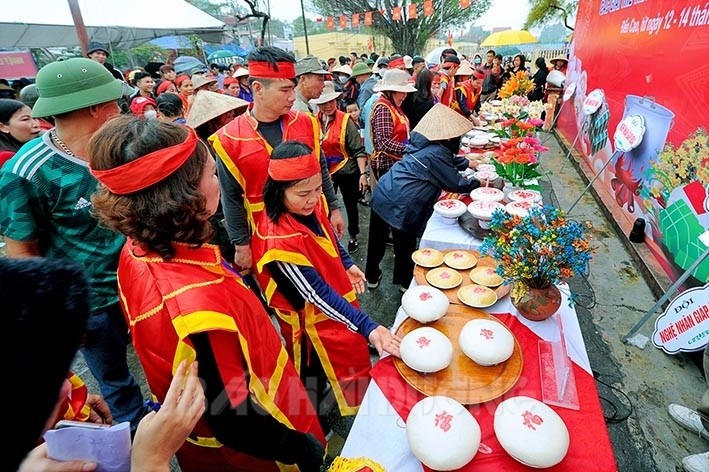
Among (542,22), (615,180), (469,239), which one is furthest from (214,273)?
(542,22)

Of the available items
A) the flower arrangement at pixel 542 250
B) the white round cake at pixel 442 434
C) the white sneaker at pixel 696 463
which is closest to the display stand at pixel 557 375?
the flower arrangement at pixel 542 250

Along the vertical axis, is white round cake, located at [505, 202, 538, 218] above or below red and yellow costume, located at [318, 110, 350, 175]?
below

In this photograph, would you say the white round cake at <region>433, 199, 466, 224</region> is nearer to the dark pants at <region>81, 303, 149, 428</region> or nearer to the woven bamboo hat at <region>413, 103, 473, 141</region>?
the woven bamboo hat at <region>413, 103, 473, 141</region>

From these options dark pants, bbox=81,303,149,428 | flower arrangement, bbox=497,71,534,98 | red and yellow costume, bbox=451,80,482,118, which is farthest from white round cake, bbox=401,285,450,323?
red and yellow costume, bbox=451,80,482,118

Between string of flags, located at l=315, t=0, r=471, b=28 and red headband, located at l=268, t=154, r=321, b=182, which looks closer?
red headband, located at l=268, t=154, r=321, b=182

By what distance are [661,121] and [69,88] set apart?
461cm

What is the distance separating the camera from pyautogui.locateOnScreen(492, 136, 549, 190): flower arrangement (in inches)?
108

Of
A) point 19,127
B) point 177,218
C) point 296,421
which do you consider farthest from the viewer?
point 19,127

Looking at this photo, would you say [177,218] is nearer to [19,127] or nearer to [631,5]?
[19,127]

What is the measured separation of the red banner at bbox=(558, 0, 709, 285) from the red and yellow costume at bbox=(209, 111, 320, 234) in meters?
3.07

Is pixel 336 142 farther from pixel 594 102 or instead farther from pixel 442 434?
pixel 594 102

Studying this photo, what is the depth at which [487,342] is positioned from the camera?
1.33 meters

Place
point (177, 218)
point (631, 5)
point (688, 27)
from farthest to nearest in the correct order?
point (631, 5), point (688, 27), point (177, 218)

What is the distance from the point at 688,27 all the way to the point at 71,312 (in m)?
4.64
